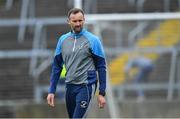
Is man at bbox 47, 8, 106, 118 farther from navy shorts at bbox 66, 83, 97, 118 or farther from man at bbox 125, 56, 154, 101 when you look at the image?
man at bbox 125, 56, 154, 101

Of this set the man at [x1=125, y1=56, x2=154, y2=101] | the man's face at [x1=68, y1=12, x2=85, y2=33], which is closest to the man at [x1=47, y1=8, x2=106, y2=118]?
the man's face at [x1=68, y1=12, x2=85, y2=33]

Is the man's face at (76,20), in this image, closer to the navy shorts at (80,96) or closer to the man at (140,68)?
the navy shorts at (80,96)

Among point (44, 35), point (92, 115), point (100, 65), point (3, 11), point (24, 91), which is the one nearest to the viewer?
point (100, 65)

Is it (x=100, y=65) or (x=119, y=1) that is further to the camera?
(x=119, y=1)

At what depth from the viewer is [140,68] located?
1219 centimetres

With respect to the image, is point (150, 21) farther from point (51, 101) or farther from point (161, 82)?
point (51, 101)

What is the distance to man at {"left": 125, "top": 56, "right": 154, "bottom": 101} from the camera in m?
12.2

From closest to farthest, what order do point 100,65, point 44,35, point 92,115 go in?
point 100,65, point 92,115, point 44,35

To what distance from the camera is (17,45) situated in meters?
14.2

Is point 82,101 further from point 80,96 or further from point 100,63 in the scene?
point 100,63

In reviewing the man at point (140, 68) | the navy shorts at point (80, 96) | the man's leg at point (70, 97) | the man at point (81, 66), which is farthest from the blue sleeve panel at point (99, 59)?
the man at point (140, 68)

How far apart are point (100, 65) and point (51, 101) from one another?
2.15ft

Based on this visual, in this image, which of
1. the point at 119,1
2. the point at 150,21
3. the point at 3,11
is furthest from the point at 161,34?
the point at 3,11

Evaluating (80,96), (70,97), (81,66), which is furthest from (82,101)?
(81,66)
